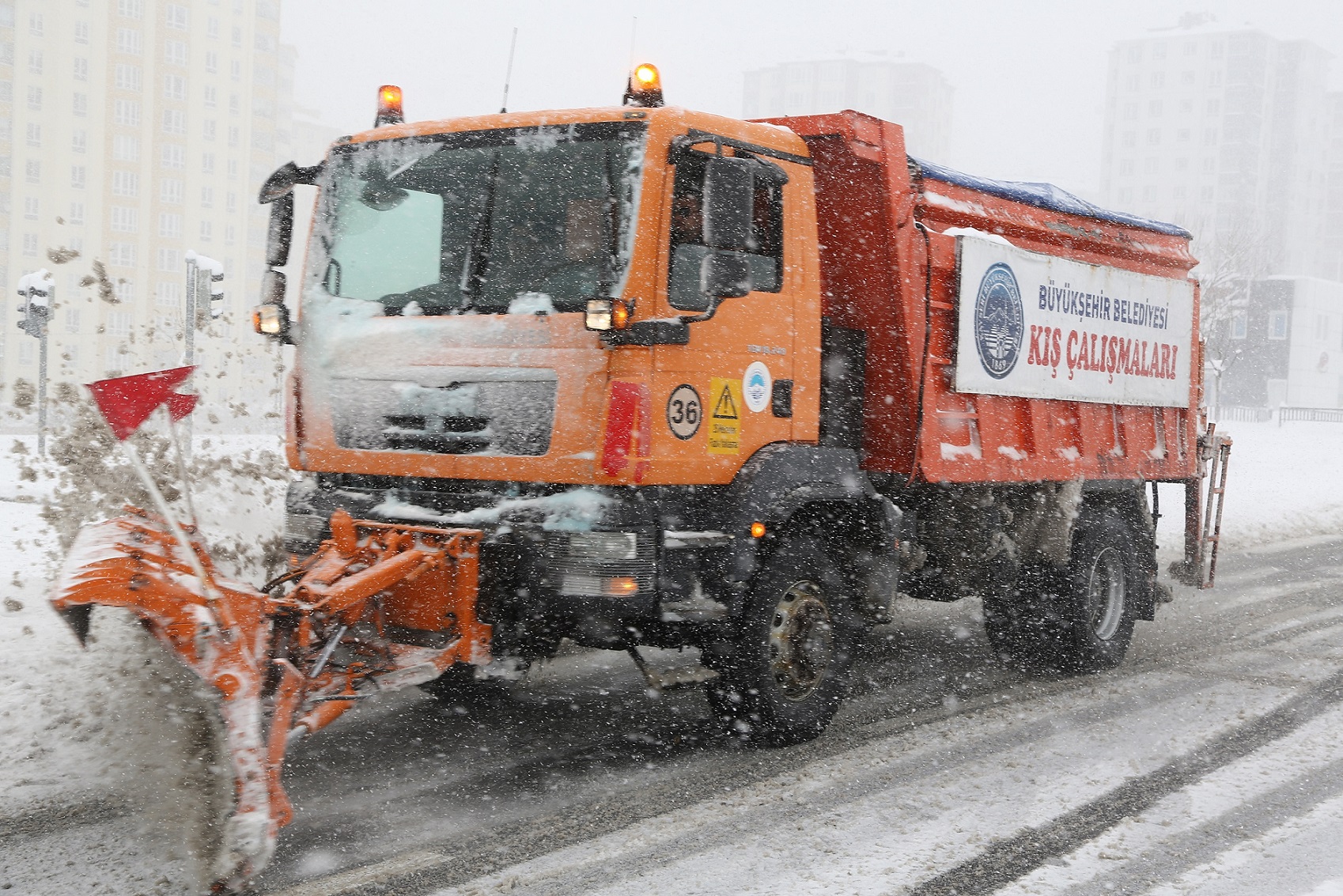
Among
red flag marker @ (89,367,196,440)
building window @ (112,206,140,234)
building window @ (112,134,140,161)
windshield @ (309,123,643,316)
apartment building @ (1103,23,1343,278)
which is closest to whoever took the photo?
red flag marker @ (89,367,196,440)

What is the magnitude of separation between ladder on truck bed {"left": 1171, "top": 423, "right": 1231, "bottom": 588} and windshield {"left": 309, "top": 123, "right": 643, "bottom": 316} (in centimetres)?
563

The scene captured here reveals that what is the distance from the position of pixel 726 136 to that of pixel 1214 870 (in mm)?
3357

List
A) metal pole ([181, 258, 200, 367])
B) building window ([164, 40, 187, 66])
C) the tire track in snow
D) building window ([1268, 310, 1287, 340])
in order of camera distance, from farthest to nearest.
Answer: building window ([164, 40, 187, 66]) < building window ([1268, 310, 1287, 340]) < metal pole ([181, 258, 200, 367]) < the tire track in snow

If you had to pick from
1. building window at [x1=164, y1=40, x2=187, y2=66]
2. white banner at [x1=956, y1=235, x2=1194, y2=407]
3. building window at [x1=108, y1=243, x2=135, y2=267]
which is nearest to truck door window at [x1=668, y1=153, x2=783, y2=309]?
white banner at [x1=956, y1=235, x2=1194, y2=407]

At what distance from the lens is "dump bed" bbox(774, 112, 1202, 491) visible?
623 cm

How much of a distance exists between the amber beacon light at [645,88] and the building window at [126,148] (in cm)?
7607

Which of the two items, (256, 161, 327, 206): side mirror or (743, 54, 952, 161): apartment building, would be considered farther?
(743, 54, 952, 161): apartment building

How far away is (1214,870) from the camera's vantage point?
4297 millimetres

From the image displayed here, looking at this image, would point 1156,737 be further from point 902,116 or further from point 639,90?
point 902,116

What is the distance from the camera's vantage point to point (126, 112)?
7344 centimetres

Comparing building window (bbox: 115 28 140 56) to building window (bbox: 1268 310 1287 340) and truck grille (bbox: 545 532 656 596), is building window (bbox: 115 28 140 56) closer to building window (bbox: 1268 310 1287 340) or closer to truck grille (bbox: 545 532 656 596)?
building window (bbox: 1268 310 1287 340)

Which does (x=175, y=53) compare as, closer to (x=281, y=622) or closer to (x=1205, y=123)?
(x=281, y=622)

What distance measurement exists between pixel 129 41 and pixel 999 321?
7708 cm

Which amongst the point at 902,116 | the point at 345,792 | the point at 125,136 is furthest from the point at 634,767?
the point at 902,116
